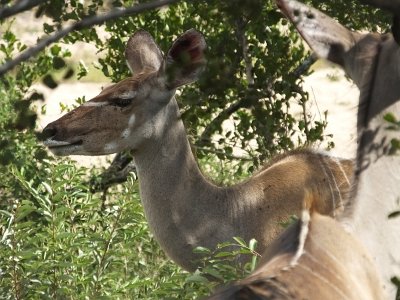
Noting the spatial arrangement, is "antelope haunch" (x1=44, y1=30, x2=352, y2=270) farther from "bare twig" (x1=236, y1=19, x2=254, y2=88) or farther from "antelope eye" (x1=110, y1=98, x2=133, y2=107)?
"bare twig" (x1=236, y1=19, x2=254, y2=88)

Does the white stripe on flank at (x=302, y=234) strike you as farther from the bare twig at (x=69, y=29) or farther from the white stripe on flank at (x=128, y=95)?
the white stripe on flank at (x=128, y=95)

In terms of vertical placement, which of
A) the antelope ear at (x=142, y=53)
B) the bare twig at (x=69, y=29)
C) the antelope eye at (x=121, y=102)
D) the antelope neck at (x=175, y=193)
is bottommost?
the antelope neck at (x=175, y=193)

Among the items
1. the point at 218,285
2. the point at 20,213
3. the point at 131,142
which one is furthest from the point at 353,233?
the point at 131,142

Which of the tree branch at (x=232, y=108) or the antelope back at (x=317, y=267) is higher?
the antelope back at (x=317, y=267)

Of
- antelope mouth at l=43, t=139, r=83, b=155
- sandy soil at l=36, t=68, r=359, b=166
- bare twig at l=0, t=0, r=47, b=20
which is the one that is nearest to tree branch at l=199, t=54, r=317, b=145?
antelope mouth at l=43, t=139, r=83, b=155

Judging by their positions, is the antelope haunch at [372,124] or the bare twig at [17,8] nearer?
the bare twig at [17,8]

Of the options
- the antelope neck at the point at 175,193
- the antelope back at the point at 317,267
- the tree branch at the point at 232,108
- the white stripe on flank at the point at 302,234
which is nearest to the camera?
the antelope back at the point at 317,267

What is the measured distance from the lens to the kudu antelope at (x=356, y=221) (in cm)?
279

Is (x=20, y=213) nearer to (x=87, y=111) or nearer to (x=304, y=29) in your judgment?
(x=87, y=111)

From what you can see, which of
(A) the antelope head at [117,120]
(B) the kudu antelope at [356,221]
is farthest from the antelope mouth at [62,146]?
(B) the kudu antelope at [356,221]

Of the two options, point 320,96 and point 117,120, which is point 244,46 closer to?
point 117,120

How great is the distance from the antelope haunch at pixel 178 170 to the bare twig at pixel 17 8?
8.50 ft

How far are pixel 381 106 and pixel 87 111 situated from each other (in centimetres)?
→ 251

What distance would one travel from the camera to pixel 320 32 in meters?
3.16
